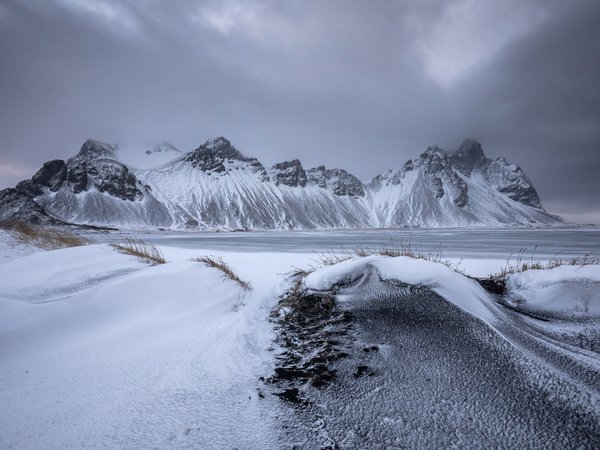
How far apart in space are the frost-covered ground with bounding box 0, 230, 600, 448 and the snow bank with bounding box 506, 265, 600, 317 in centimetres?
2

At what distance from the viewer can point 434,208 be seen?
7510 inches

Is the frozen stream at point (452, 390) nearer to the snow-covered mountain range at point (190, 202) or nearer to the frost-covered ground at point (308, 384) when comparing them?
the frost-covered ground at point (308, 384)

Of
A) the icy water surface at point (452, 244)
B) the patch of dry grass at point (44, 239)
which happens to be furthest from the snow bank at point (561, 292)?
the patch of dry grass at point (44, 239)

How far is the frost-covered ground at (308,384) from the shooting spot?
1.49 meters

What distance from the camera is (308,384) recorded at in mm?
2057

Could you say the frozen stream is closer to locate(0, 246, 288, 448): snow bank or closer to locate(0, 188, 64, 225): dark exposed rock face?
locate(0, 246, 288, 448): snow bank

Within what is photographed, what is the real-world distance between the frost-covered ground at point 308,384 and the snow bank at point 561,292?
Answer: 16 millimetres

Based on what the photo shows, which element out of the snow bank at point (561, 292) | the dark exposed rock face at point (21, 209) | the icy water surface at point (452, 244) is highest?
the dark exposed rock face at point (21, 209)

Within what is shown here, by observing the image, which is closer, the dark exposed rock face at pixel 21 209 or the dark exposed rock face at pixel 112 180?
the dark exposed rock face at pixel 21 209

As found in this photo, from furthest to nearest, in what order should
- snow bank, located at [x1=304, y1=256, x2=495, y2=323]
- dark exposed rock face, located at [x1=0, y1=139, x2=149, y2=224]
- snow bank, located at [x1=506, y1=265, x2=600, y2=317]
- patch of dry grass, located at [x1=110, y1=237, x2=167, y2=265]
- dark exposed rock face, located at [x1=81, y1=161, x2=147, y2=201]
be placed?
dark exposed rock face, located at [x1=81, y1=161, x2=147, y2=201] → dark exposed rock face, located at [x1=0, y1=139, x2=149, y2=224] → patch of dry grass, located at [x1=110, y1=237, x2=167, y2=265] → snow bank, located at [x1=506, y1=265, x2=600, y2=317] → snow bank, located at [x1=304, y1=256, x2=495, y2=323]

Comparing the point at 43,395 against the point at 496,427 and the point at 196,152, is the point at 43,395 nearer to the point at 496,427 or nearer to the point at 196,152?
the point at 496,427

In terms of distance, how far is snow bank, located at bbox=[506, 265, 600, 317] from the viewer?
10.3 ft

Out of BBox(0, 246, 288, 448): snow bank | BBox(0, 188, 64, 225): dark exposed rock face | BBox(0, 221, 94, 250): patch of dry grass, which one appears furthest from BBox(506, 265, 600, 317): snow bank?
BBox(0, 188, 64, 225): dark exposed rock face

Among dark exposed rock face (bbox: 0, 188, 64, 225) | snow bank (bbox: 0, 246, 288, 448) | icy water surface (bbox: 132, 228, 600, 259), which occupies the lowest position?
icy water surface (bbox: 132, 228, 600, 259)
